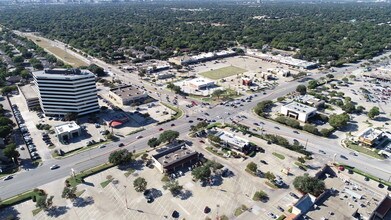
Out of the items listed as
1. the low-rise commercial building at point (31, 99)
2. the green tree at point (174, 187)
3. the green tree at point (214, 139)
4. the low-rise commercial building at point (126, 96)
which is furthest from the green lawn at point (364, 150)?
the low-rise commercial building at point (31, 99)

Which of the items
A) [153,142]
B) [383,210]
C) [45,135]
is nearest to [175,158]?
[153,142]

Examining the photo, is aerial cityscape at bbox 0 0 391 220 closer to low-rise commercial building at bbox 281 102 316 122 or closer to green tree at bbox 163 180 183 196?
green tree at bbox 163 180 183 196

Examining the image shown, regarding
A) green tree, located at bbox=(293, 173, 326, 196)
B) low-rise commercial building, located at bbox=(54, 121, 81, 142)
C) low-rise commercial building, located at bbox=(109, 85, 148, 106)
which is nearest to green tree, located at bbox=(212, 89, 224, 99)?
low-rise commercial building, located at bbox=(109, 85, 148, 106)

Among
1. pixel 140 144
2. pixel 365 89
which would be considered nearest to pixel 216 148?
pixel 140 144

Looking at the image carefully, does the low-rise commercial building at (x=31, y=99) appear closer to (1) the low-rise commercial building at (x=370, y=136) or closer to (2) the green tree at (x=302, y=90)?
(2) the green tree at (x=302, y=90)

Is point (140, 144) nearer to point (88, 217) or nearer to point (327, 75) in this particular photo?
point (88, 217)

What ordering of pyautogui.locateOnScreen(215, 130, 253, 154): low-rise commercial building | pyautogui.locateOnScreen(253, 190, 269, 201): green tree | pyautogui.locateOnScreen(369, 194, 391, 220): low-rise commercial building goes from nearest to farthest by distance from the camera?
1. pyautogui.locateOnScreen(369, 194, 391, 220): low-rise commercial building
2. pyautogui.locateOnScreen(253, 190, 269, 201): green tree
3. pyautogui.locateOnScreen(215, 130, 253, 154): low-rise commercial building

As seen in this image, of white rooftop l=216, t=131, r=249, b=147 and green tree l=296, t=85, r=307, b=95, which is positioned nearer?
white rooftop l=216, t=131, r=249, b=147

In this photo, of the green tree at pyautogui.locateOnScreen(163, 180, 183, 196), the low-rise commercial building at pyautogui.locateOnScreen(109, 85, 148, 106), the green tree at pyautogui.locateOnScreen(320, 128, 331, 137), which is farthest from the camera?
the low-rise commercial building at pyautogui.locateOnScreen(109, 85, 148, 106)
